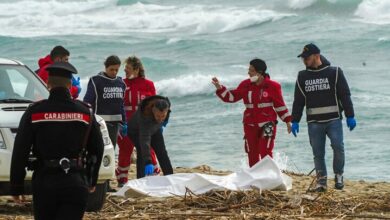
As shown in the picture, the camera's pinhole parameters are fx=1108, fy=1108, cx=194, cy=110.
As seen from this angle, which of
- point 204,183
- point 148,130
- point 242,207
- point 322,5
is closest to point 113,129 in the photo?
point 148,130

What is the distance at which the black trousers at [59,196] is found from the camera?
6852mm

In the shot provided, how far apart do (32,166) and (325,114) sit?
20.2 feet

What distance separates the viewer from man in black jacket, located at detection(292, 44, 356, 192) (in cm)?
1255

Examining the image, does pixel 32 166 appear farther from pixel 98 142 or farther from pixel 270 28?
pixel 270 28

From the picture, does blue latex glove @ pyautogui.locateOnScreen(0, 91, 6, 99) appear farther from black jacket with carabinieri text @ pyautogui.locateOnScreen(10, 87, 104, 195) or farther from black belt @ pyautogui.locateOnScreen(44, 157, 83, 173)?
black belt @ pyautogui.locateOnScreen(44, 157, 83, 173)

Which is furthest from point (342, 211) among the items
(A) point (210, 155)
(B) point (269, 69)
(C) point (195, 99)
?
(B) point (269, 69)

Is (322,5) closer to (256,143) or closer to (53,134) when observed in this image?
(256,143)

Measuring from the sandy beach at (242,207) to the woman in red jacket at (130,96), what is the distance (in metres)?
1.46

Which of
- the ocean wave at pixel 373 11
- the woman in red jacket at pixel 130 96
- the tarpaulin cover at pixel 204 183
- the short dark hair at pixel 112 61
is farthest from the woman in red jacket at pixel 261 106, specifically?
the ocean wave at pixel 373 11

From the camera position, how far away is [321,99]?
1258 centimetres

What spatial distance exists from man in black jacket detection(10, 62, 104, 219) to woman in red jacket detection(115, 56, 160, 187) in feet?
19.4

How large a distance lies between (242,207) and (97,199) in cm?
138

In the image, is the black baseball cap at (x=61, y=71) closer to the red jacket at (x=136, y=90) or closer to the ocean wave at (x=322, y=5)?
the red jacket at (x=136, y=90)

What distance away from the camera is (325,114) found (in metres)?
12.6
